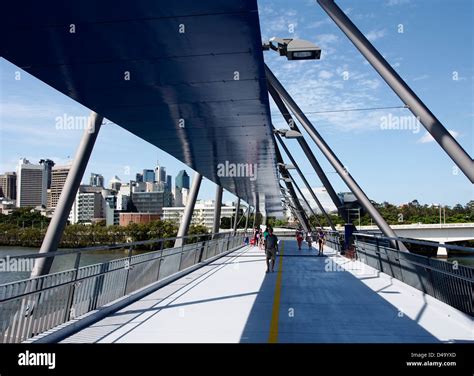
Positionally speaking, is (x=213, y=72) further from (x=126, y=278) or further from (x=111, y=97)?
(x=126, y=278)

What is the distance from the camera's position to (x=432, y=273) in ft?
34.5

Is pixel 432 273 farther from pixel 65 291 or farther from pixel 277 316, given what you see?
pixel 65 291

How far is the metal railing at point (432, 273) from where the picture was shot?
28.1 feet

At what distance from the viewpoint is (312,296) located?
11203mm

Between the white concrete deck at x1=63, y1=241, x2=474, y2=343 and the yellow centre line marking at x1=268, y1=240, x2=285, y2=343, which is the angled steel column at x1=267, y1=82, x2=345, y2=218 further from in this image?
the yellow centre line marking at x1=268, y1=240, x2=285, y2=343

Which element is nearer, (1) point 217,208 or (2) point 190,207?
(2) point 190,207

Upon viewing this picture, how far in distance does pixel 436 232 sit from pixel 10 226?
52.6 metres

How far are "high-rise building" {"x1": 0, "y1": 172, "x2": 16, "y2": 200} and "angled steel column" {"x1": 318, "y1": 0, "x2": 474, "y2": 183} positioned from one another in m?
116

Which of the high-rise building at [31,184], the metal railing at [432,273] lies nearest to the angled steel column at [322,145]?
the metal railing at [432,273]

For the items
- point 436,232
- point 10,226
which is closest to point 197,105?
point 436,232
